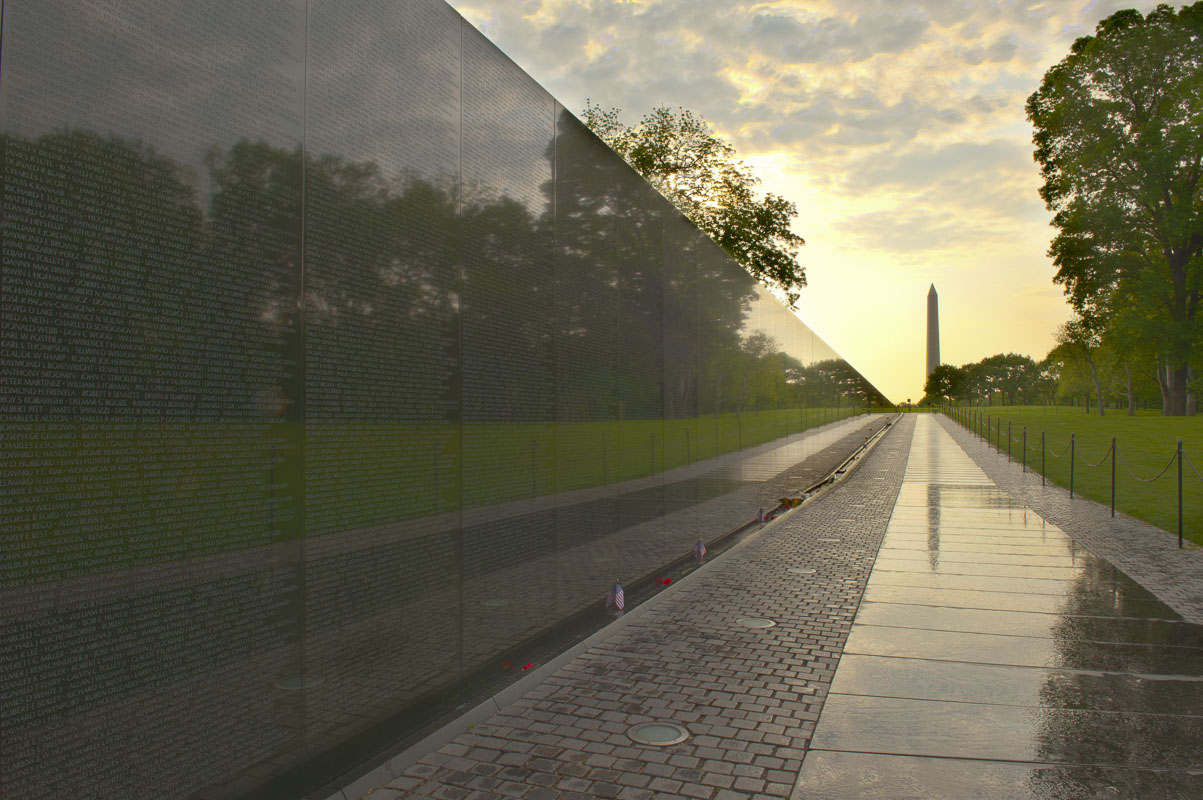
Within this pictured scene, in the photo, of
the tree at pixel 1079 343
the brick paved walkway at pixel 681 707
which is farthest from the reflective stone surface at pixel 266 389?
the tree at pixel 1079 343

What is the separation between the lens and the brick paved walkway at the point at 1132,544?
8.27 metres

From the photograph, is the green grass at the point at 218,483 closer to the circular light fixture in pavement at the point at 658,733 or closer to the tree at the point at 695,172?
the circular light fixture in pavement at the point at 658,733

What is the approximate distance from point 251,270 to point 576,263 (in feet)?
13.1

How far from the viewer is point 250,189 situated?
3695 mm

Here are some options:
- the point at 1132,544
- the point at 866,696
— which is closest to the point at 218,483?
the point at 866,696

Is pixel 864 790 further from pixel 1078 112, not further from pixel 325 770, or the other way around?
pixel 1078 112

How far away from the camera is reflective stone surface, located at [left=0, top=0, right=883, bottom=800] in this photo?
2822 millimetres

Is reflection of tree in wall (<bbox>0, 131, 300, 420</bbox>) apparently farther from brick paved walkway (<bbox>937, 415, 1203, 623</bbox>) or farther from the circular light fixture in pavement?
brick paved walkway (<bbox>937, 415, 1203, 623</bbox>)

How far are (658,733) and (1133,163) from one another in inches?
1781

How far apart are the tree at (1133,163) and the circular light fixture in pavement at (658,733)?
4273 cm

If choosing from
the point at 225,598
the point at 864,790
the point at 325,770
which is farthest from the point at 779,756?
the point at 225,598

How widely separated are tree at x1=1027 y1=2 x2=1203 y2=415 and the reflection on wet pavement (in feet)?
121

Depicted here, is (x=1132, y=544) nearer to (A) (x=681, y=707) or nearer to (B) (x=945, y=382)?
(A) (x=681, y=707)

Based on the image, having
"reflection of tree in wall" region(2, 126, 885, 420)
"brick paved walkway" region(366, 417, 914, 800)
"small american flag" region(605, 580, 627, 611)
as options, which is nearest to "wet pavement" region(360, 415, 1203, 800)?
"brick paved walkway" region(366, 417, 914, 800)
